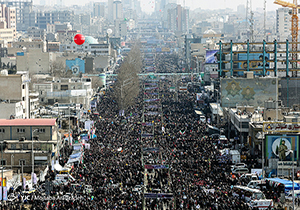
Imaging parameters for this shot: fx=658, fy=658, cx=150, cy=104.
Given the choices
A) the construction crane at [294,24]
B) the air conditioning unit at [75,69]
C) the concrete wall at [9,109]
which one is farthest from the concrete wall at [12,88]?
the air conditioning unit at [75,69]

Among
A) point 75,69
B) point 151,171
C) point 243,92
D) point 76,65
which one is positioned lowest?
point 151,171

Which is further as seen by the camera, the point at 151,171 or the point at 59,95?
the point at 59,95

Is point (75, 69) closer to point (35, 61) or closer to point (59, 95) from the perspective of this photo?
point (35, 61)

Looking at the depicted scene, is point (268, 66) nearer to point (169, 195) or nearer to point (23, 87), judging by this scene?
point (23, 87)

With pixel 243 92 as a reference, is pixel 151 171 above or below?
below

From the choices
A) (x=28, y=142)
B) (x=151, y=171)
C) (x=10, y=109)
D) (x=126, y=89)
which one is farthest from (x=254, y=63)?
(x=28, y=142)

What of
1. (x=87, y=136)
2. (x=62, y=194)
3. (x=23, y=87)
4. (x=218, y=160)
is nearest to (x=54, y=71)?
(x=23, y=87)

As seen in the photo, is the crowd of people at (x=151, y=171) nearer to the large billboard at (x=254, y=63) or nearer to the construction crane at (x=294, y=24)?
the large billboard at (x=254, y=63)
